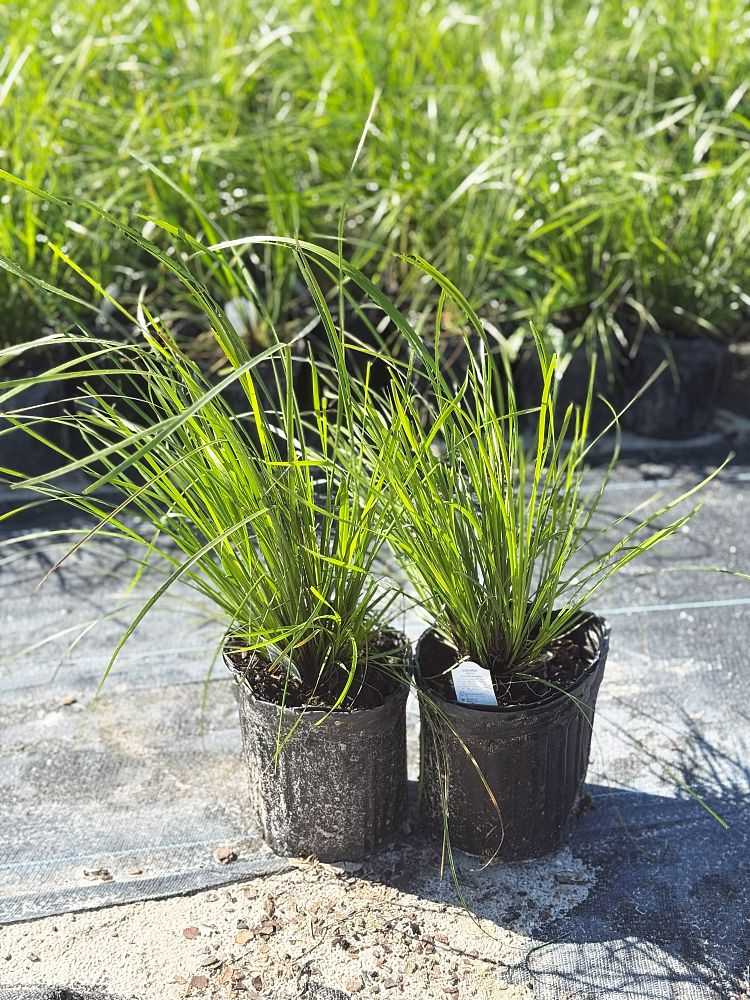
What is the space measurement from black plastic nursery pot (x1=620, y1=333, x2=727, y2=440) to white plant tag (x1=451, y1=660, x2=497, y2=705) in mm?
1470

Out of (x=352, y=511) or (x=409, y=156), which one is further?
(x=409, y=156)

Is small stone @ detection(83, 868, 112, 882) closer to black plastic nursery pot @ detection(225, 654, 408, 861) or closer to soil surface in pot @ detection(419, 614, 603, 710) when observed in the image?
black plastic nursery pot @ detection(225, 654, 408, 861)

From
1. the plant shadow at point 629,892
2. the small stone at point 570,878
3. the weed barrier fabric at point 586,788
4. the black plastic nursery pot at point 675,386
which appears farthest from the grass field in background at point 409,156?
the small stone at point 570,878

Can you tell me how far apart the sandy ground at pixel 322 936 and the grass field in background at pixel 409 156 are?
1486 millimetres

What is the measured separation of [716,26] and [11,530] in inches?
97.8

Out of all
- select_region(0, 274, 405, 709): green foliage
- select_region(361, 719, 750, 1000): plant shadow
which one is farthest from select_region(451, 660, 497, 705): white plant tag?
select_region(361, 719, 750, 1000): plant shadow

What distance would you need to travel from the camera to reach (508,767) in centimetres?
147

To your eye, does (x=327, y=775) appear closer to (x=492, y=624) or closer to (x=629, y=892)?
(x=492, y=624)

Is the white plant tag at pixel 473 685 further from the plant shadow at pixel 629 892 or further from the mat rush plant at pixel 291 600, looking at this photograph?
the plant shadow at pixel 629 892

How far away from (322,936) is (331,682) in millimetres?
326

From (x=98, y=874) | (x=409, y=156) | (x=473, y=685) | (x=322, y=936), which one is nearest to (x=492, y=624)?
(x=473, y=685)

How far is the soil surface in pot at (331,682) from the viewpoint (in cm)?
149

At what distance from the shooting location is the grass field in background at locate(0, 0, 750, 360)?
2650 mm

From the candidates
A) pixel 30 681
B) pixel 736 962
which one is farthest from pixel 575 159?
pixel 736 962
